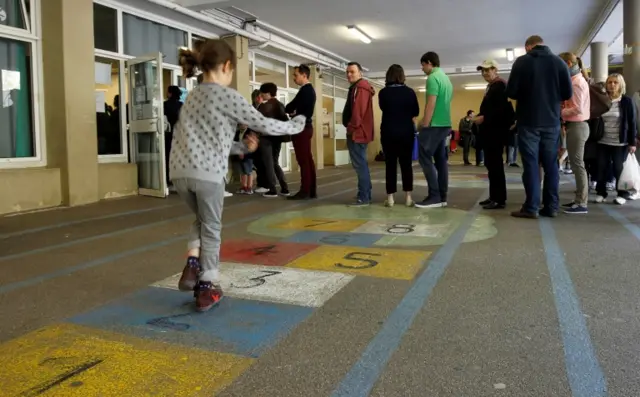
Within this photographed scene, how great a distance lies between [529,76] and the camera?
18.6 feet

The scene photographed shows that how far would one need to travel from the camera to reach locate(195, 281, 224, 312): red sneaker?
118 inches

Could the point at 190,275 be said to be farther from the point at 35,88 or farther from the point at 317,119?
the point at 317,119

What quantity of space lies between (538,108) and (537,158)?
55 centimetres

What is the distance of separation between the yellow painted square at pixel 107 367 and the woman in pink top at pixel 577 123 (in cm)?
529

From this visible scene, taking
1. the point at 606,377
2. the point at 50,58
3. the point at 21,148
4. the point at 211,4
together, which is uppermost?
the point at 211,4

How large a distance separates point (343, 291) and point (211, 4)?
783cm

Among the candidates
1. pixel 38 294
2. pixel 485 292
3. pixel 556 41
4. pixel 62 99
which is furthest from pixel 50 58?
pixel 556 41

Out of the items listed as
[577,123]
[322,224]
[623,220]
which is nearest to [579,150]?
[577,123]

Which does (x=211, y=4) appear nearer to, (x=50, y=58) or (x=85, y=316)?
(x=50, y=58)

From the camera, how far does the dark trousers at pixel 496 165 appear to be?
6.52 meters

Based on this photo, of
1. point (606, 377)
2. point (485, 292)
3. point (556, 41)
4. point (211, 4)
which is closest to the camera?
point (606, 377)

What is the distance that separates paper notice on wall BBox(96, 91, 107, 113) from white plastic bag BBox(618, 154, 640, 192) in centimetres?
803

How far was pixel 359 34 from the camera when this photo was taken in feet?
45.0

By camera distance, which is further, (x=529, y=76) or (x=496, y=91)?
(x=496, y=91)
